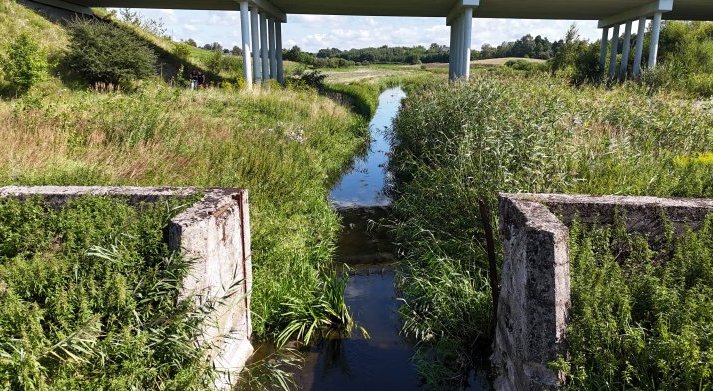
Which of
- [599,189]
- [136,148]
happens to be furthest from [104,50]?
[599,189]

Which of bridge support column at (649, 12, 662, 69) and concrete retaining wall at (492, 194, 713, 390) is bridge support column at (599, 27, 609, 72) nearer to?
bridge support column at (649, 12, 662, 69)

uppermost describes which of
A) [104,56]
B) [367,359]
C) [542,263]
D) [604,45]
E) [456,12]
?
[456,12]

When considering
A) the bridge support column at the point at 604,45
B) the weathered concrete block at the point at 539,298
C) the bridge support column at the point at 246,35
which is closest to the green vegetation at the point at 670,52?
the bridge support column at the point at 604,45

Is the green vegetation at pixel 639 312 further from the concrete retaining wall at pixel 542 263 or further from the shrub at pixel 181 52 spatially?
the shrub at pixel 181 52

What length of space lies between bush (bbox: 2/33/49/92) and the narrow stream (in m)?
11.5

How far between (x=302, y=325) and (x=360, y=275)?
6.45 feet

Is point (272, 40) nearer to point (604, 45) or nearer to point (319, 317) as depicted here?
point (604, 45)

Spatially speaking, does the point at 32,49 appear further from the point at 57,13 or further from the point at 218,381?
the point at 218,381

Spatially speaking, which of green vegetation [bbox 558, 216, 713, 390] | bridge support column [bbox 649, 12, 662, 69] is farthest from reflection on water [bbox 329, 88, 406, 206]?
bridge support column [bbox 649, 12, 662, 69]

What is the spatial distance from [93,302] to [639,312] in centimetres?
359

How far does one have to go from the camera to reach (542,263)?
10.4 feet

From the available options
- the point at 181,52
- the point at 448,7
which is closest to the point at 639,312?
the point at 448,7

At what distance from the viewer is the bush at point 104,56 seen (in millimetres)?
18350

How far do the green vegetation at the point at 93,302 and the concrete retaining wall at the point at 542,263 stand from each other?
7.36 feet
